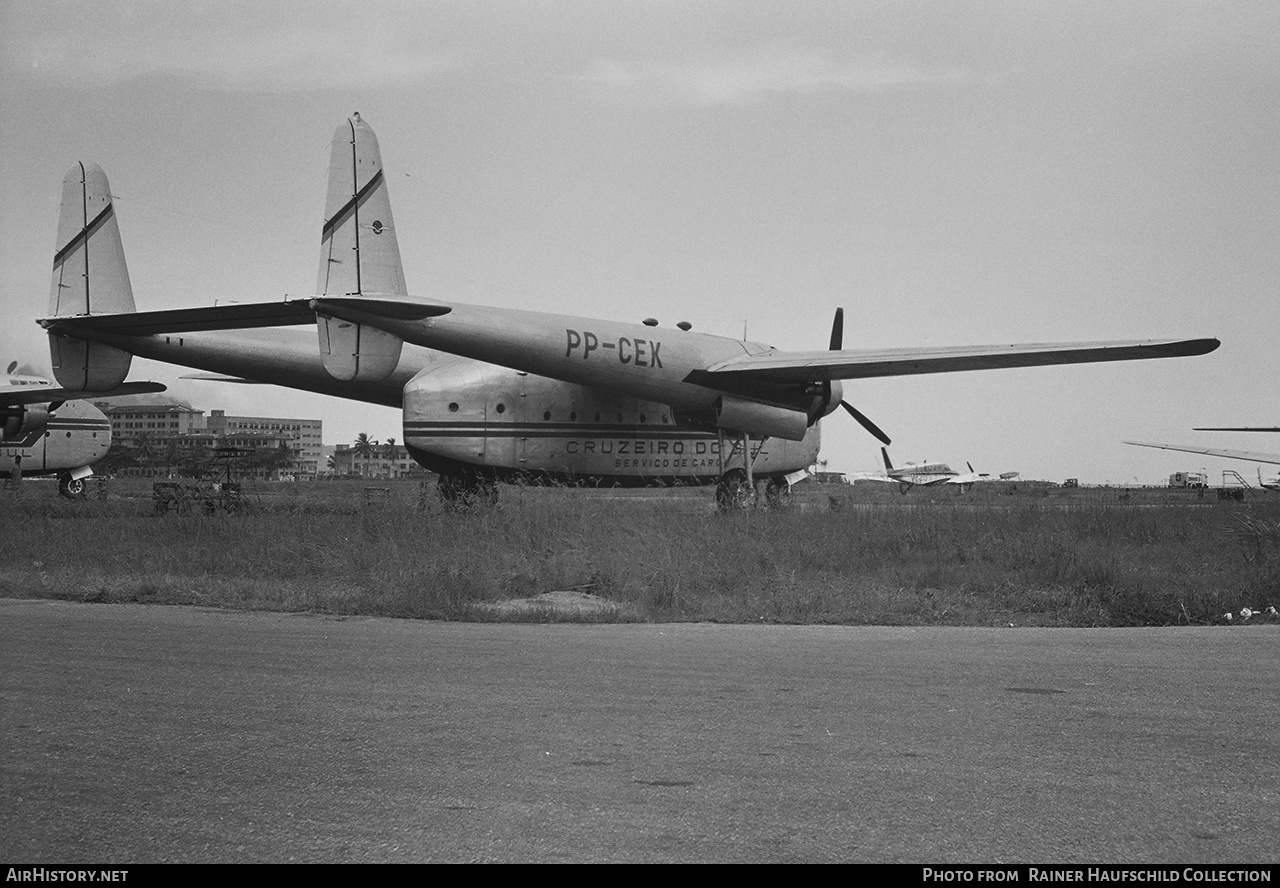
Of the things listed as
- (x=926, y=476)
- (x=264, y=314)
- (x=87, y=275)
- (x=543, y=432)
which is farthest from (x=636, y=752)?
(x=926, y=476)

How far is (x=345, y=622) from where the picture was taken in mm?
10648

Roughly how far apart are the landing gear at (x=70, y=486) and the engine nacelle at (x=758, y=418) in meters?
25.9

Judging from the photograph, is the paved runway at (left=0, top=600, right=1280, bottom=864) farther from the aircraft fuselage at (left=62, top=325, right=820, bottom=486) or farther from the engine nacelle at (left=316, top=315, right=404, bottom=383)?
the aircraft fuselage at (left=62, top=325, right=820, bottom=486)

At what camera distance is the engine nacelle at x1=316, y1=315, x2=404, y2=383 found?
1986 centimetres

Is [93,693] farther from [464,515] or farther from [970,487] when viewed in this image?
[970,487]

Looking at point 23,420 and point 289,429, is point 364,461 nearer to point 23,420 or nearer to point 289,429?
point 289,429

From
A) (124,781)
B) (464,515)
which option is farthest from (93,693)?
(464,515)

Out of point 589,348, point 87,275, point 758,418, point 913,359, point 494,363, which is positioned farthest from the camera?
point 758,418

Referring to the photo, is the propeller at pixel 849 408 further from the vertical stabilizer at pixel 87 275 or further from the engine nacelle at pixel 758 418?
the vertical stabilizer at pixel 87 275

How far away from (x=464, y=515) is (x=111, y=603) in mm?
7887

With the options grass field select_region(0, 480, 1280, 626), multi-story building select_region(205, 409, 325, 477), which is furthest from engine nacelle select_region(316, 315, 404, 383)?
multi-story building select_region(205, 409, 325, 477)

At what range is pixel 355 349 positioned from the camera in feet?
65.6

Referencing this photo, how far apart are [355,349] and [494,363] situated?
318 cm

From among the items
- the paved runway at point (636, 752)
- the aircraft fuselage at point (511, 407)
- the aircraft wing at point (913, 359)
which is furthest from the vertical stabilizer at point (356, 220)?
the paved runway at point (636, 752)
